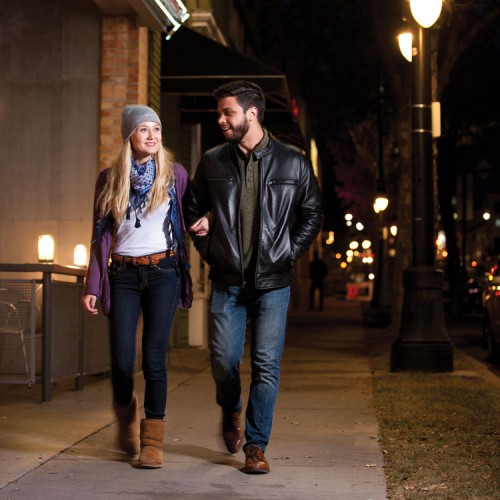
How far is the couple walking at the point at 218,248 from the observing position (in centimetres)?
591

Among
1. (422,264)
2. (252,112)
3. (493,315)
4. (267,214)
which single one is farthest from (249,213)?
(493,315)

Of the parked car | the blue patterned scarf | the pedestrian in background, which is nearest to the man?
the blue patterned scarf

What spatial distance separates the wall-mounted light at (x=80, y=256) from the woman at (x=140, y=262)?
17.0 feet

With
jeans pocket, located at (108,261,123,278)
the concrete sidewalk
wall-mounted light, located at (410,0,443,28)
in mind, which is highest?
wall-mounted light, located at (410,0,443,28)

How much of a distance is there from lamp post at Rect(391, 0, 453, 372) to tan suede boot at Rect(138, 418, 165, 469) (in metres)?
6.33

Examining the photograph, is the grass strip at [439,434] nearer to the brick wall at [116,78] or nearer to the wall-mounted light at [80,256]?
the wall-mounted light at [80,256]

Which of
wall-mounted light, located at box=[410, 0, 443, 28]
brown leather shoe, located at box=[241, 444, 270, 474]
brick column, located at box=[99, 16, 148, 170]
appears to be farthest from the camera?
wall-mounted light, located at box=[410, 0, 443, 28]

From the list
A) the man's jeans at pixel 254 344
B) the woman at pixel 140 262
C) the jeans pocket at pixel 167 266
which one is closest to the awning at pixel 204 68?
the woman at pixel 140 262

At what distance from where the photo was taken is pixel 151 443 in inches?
238

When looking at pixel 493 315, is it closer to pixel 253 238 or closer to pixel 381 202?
pixel 253 238

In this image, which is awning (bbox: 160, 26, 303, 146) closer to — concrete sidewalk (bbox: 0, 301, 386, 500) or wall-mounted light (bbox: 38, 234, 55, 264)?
wall-mounted light (bbox: 38, 234, 55, 264)

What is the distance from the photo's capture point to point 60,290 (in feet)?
30.9

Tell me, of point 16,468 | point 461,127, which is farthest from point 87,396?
point 461,127

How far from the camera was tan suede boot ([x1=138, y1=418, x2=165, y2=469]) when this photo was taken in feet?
19.7
